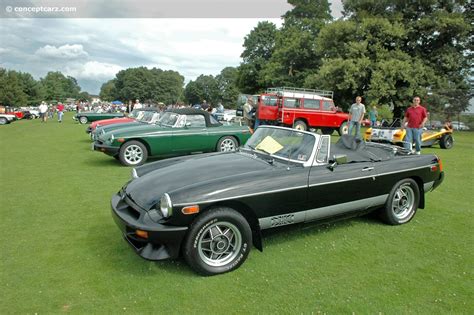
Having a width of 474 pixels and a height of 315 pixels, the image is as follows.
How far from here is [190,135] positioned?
28.4 feet

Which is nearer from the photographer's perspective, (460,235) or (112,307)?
(112,307)

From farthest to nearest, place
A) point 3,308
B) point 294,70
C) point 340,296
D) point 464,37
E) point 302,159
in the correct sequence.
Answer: point 294,70 → point 464,37 → point 302,159 → point 340,296 → point 3,308

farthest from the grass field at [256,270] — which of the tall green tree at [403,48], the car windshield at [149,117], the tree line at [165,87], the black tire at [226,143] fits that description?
the tree line at [165,87]

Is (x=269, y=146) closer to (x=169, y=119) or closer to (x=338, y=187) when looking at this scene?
(x=338, y=187)

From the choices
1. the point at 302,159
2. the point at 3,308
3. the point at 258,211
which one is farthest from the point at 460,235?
the point at 3,308

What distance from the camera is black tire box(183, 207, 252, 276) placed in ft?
10.2

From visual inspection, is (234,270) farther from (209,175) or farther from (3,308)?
(3,308)

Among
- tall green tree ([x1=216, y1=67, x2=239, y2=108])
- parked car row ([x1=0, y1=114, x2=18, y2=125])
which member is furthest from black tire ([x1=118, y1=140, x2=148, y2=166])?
tall green tree ([x1=216, y1=67, x2=239, y2=108])

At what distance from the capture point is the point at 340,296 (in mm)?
2957

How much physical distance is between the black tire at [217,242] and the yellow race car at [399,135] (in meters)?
9.36

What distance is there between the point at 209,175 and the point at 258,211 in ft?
2.18

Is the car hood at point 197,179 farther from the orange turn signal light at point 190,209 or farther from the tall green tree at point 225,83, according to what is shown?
the tall green tree at point 225,83

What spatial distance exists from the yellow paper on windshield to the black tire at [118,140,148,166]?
15.2 ft

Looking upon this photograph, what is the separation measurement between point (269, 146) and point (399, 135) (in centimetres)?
835
